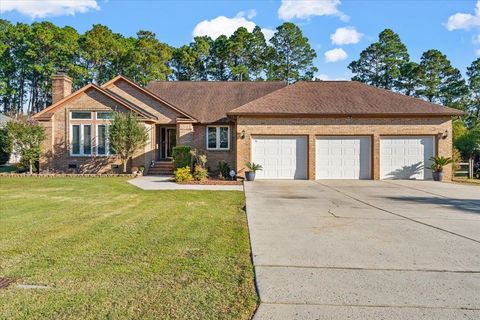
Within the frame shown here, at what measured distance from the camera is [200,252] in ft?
17.6

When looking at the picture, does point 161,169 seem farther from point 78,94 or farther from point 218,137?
point 78,94

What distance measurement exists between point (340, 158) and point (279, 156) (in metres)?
3.25

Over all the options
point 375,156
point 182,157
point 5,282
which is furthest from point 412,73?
point 5,282

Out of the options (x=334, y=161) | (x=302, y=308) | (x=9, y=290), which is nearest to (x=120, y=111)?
(x=334, y=161)

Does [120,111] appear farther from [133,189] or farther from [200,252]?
[200,252]

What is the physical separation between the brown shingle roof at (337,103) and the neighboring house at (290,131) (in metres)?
0.05

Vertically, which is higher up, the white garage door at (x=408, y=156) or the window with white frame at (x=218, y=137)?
the window with white frame at (x=218, y=137)

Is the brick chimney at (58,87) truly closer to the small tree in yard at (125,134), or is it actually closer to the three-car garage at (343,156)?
the small tree in yard at (125,134)

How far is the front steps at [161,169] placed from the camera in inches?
824

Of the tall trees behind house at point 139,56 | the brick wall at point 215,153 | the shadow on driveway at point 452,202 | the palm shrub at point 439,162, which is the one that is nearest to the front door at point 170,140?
the brick wall at point 215,153

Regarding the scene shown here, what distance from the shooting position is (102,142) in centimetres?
2039

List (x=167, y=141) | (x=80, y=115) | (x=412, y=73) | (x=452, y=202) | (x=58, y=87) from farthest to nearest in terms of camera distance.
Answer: (x=412, y=73) < (x=167, y=141) < (x=58, y=87) < (x=80, y=115) < (x=452, y=202)

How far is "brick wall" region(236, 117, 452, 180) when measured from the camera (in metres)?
18.5

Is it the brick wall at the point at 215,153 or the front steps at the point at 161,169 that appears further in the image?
the brick wall at the point at 215,153
